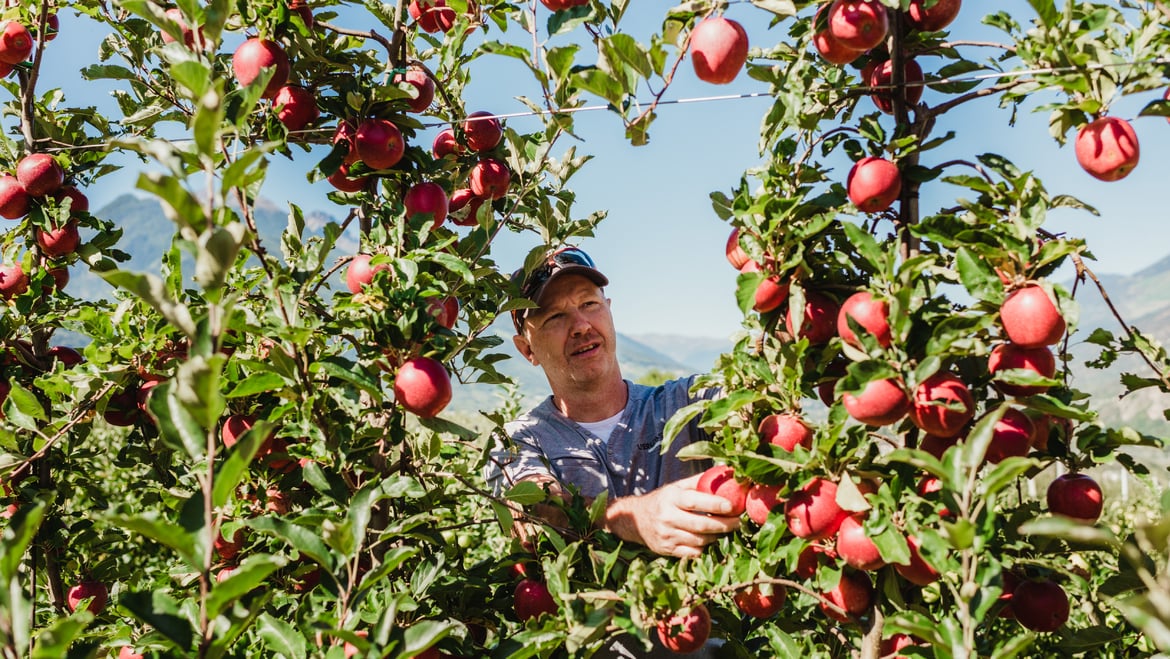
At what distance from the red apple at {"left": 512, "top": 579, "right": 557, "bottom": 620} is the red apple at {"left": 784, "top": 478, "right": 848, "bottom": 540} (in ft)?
2.38

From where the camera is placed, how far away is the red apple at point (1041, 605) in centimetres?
156

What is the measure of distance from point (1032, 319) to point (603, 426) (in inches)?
91.3

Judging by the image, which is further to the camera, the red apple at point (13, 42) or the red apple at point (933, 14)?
the red apple at point (13, 42)

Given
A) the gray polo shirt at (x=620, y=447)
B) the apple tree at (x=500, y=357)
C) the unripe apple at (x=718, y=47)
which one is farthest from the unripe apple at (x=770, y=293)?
the gray polo shirt at (x=620, y=447)

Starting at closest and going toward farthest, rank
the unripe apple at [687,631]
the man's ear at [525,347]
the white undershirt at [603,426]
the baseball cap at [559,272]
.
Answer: the unripe apple at [687,631] → the baseball cap at [559,272] → the white undershirt at [603,426] → the man's ear at [525,347]

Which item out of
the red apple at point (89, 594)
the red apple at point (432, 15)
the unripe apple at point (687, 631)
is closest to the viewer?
the unripe apple at point (687, 631)

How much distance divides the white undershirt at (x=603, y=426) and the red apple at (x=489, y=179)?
56.2 inches

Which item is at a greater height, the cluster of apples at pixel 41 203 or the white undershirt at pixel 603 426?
the cluster of apples at pixel 41 203

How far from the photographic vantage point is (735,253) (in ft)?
5.91

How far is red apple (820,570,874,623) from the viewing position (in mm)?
1608

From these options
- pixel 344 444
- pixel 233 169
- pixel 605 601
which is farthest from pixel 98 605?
pixel 233 169

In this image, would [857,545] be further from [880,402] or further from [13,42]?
[13,42]

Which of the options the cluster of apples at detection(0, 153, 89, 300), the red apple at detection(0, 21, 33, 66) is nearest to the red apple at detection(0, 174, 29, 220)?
the cluster of apples at detection(0, 153, 89, 300)

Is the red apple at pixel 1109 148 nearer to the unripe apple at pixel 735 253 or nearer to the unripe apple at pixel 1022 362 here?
the unripe apple at pixel 1022 362
